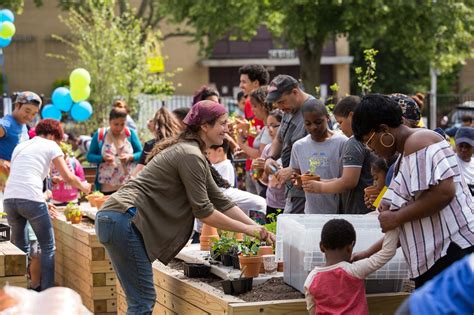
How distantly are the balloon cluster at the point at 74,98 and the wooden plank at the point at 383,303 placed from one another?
9877mm

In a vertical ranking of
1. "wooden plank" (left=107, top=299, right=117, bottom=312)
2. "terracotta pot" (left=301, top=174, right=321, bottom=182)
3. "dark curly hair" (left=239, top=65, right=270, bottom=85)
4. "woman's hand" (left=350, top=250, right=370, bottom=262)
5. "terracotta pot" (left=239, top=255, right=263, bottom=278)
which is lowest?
"wooden plank" (left=107, top=299, right=117, bottom=312)

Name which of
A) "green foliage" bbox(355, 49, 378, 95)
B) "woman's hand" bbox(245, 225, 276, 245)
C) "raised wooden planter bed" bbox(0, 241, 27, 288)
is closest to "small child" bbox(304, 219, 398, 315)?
"woman's hand" bbox(245, 225, 276, 245)

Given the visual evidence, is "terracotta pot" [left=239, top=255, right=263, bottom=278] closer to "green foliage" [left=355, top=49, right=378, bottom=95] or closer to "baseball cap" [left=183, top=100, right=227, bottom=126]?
"baseball cap" [left=183, top=100, right=227, bottom=126]

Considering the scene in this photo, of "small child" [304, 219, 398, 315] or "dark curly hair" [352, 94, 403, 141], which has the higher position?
"dark curly hair" [352, 94, 403, 141]

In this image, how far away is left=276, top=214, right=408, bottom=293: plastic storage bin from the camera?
545 centimetres

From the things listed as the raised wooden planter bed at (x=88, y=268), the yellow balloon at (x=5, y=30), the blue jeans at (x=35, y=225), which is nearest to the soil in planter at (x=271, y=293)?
the raised wooden planter bed at (x=88, y=268)

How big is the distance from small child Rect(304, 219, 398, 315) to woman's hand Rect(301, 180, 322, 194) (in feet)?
3.32

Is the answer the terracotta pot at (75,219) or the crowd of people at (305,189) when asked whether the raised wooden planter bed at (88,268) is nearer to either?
the terracotta pot at (75,219)

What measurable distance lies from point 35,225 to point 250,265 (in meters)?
3.57

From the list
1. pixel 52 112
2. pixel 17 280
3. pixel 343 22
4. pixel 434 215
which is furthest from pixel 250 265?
pixel 343 22

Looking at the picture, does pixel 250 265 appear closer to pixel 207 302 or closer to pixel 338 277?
pixel 207 302

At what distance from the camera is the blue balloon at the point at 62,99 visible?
1519cm

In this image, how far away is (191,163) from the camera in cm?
566

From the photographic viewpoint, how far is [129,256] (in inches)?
224
